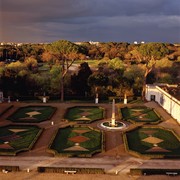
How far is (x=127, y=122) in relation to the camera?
37.9 meters

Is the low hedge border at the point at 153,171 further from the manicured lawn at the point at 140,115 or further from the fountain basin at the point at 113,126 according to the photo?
the manicured lawn at the point at 140,115

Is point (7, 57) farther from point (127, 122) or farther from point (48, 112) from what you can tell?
point (127, 122)

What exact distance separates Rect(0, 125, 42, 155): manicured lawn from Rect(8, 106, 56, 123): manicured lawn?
3217 millimetres

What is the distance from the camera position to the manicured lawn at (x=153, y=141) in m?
27.6

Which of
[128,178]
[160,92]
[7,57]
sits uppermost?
[7,57]

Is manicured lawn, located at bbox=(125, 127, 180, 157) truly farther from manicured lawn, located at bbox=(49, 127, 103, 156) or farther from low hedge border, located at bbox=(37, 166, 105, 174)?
low hedge border, located at bbox=(37, 166, 105, 174)

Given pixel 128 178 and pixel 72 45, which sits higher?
pixel 72 45

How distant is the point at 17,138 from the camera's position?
31.3 meters

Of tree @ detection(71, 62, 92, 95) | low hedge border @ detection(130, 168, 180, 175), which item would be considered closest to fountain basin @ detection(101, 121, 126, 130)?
low hedge border @ detection(130, 168, 180, 175)

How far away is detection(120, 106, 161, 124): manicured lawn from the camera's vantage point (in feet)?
128

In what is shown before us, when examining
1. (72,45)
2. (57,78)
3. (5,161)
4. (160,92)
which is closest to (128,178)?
(5,161)

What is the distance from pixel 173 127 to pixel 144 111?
843 centimetres

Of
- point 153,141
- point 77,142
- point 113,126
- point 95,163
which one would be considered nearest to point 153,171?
point 95,163

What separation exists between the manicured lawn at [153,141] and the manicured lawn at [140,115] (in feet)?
11.6
